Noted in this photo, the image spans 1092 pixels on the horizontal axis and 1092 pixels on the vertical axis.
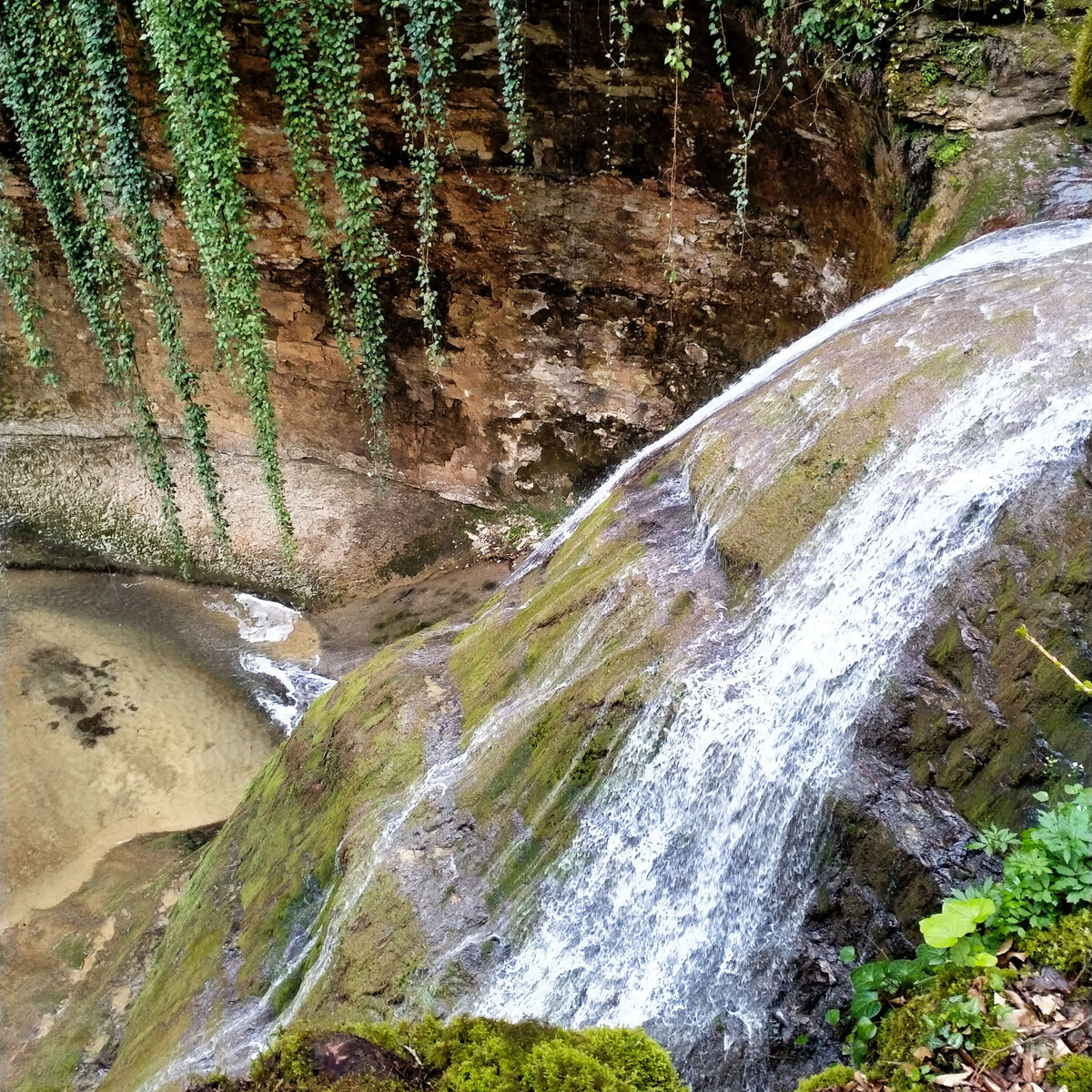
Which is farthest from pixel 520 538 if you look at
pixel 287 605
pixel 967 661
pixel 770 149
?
pixel 967 661

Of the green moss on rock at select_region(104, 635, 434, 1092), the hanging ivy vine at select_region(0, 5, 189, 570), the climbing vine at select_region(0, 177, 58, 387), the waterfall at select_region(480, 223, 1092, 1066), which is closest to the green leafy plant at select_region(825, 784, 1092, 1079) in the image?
the waterfall at select_region(480, 223, 1092, 1066)

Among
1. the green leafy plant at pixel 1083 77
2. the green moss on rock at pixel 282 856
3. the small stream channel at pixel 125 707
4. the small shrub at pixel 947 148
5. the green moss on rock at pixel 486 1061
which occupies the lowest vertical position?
the small stream channel at pixel 125 707

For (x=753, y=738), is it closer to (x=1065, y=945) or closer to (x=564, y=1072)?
(x=1065, y=945)

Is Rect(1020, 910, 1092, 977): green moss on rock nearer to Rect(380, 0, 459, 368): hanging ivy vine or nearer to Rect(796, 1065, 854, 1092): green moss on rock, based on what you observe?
Rect(796, 1065, 854, 1092): green moss on rock

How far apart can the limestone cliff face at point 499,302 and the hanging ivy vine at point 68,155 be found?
0.47 metres

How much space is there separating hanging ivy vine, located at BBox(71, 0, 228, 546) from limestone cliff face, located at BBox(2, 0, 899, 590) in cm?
31

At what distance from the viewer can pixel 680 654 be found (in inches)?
116

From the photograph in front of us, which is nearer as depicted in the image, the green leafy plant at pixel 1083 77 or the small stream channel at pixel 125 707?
the green leafy plant at pixel 1083 77

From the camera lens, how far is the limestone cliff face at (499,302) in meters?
5.57

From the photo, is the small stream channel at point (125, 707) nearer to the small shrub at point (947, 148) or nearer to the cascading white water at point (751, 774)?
the cascading white water at point (751, 774)

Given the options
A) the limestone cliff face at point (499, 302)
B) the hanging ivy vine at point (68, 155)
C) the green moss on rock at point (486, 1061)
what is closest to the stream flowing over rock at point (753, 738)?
the green moss on rock at point (486, 1061)

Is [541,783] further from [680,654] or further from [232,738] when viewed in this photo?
[232,738]

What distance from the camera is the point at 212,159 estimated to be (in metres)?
4.96

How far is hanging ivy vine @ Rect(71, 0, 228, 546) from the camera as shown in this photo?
16.6 ft
